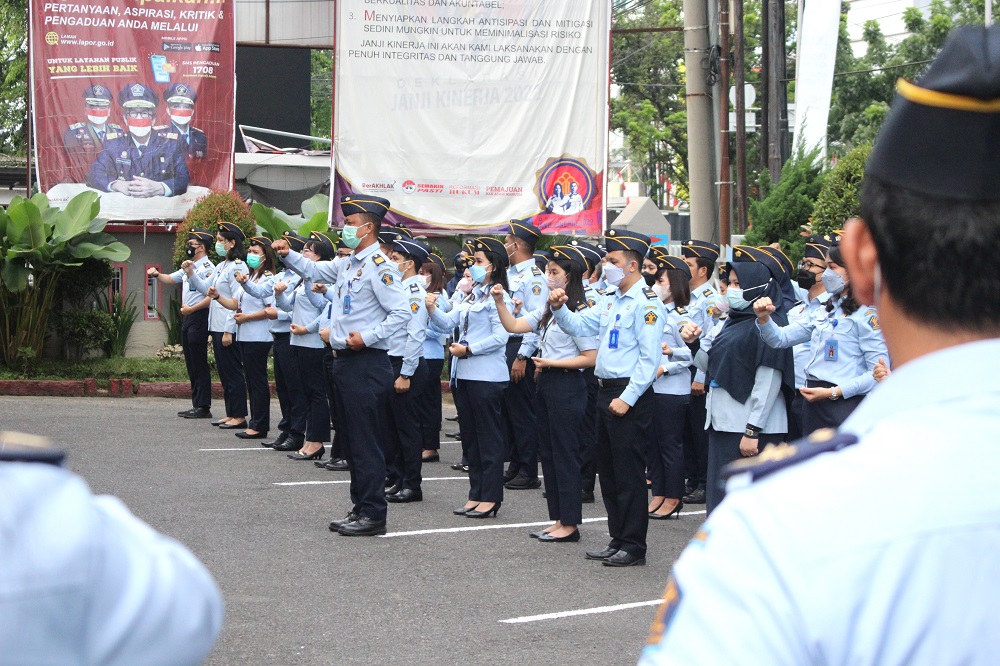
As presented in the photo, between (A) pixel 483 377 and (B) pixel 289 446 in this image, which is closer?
(A) pixel 483 377

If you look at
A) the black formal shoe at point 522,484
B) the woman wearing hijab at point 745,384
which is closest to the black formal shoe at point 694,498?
the black formal shoe at point 522,484

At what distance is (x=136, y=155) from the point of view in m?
17.7

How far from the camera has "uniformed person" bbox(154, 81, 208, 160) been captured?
17828 millimetres

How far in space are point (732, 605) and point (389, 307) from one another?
7.16 metres

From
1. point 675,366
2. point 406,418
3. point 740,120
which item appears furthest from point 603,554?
point 740,120

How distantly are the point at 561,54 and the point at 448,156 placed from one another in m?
2.34

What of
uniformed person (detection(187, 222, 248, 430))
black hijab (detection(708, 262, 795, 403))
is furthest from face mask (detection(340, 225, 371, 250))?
uniformed person (detection(187, 222, 248, 430))

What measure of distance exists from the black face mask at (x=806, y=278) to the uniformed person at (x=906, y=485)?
7489mm

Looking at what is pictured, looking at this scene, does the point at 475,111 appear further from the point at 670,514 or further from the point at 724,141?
the point at 670,514

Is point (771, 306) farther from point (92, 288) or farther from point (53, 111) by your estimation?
point (53, 111)

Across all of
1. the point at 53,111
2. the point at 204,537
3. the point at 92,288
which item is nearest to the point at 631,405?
the point at 204,537

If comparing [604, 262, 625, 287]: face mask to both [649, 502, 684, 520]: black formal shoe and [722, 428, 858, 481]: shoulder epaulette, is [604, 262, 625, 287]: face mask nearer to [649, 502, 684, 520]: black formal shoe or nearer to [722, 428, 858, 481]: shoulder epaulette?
[649, 502, 684, 520]: black formal shoe

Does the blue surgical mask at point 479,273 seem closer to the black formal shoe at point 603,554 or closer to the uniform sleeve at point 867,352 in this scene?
the black formal shoe at point 603,554

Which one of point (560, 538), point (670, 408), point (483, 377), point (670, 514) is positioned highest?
point (483, 377)
